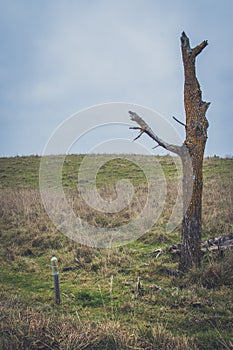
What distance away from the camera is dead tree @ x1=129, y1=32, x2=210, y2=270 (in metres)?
6.00

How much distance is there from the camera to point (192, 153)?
606 centimetres

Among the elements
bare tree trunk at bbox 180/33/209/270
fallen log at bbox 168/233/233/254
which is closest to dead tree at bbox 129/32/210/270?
bare tree trunk at bbox 180/33/209/270

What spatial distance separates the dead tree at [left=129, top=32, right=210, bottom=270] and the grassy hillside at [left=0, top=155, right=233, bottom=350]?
53cm

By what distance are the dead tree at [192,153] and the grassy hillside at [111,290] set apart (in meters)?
0.53

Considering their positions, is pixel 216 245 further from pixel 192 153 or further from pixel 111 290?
pixel 111 290

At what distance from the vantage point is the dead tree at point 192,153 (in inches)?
236

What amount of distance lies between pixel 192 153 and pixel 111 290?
10.1 ft

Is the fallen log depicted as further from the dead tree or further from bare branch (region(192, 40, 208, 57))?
bare branch (region(192, 40, 208, 57))

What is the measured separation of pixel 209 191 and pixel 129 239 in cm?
572

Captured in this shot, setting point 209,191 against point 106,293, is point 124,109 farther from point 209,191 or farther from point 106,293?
point 209,191

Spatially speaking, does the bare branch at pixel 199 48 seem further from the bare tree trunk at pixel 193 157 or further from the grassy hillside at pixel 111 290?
the grassy hillside at pixel 111 290

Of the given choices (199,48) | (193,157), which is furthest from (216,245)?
(199,48)

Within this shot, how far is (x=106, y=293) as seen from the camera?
545 cm

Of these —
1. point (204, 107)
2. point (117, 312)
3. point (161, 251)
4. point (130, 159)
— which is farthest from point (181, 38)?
point (130, 159)
